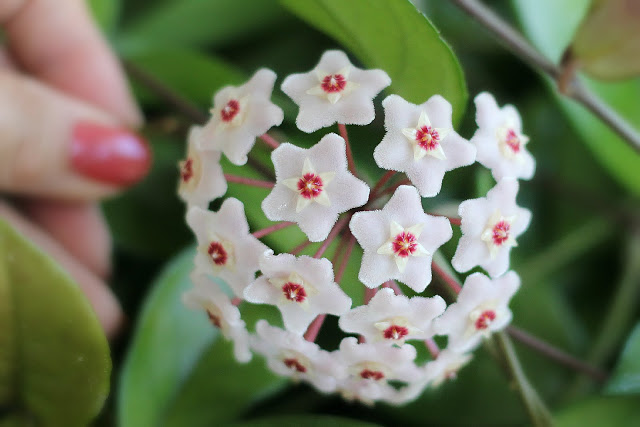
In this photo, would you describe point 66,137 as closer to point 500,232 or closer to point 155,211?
point 155,211

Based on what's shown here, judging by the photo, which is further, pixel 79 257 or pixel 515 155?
pixel 79 257

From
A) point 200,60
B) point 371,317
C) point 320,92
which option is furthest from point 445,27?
point 371,317

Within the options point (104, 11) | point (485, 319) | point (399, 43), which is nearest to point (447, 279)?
point (485, 319)

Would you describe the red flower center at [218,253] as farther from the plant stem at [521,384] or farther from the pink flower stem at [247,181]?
the plant stem at [521,384]

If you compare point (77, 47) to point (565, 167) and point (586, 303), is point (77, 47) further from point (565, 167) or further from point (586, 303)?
point (586, 303)

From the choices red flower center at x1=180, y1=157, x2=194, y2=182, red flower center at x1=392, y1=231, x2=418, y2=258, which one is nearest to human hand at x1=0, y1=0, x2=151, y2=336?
red flower center at x1=180, y1=157, x2=194, y2=182

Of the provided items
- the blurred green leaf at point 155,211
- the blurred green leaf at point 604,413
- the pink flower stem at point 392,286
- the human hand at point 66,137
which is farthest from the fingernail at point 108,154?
the blurred green leaf at point 604,413
